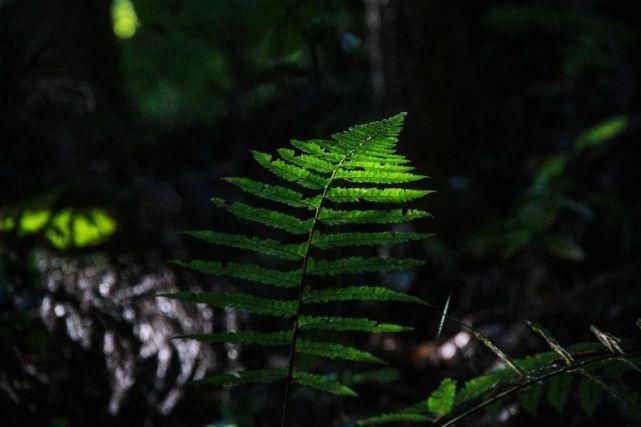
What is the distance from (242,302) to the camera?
116 centimetres

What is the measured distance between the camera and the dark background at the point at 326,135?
1865 mm

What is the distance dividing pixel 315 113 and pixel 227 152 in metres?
1.70

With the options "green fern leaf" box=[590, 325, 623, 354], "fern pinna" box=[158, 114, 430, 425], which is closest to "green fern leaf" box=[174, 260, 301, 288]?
"fern pinna" box=[158, 114, 430, 425]

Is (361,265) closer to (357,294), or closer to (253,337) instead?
(357,294)

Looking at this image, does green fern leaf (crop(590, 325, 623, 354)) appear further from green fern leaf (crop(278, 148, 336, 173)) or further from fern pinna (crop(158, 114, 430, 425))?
green fern leaf (crop(278, 148, 336, 173))

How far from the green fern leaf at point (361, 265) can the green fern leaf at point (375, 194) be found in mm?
109

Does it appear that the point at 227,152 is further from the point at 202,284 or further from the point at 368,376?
the point at 368,376

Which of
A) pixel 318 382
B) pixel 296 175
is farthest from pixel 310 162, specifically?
pixel 318 382

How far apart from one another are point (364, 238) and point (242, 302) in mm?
255

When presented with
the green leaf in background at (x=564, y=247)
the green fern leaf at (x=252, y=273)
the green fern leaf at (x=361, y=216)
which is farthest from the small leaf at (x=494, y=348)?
the green leaf in background at (x=564, y=247)

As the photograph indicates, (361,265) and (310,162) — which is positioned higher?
(310,162)

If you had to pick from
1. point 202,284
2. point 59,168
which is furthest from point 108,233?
point 59,168

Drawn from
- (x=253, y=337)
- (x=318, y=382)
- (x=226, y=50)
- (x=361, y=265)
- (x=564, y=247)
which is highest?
(x=226, y=50)

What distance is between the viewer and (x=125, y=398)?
70.5 inches
